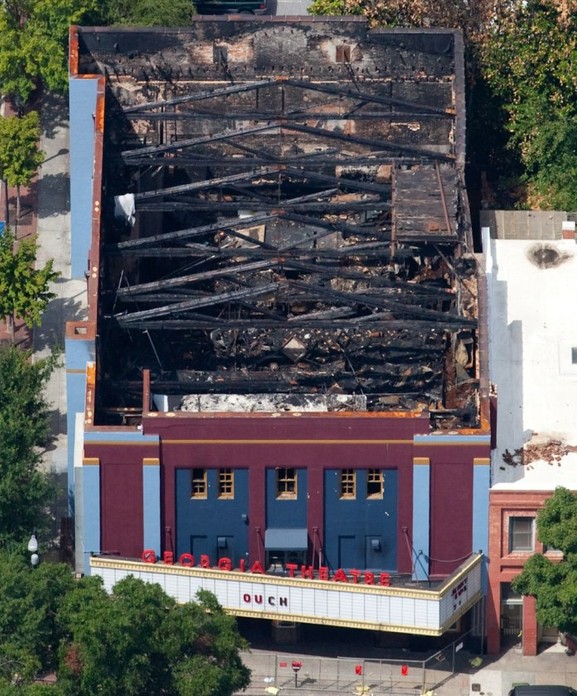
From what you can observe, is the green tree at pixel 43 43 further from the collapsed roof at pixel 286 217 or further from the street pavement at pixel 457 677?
the street pavement at pixel 457 677

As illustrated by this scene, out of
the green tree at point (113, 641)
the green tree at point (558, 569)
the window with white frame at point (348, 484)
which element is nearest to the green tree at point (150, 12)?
the window with white frame at point (348, 484)

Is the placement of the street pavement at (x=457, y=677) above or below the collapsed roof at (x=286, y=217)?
below

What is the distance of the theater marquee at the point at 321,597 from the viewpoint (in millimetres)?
138375

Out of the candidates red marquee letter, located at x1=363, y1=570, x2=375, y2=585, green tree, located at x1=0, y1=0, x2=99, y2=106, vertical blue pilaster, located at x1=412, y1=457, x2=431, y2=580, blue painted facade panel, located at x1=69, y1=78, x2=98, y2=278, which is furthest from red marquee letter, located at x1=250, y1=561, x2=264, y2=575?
green tree, located at x1=0, y1=0, x2=99, y2=106

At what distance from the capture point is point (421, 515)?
140375 millimetres

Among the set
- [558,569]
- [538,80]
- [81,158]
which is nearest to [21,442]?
[81,158]

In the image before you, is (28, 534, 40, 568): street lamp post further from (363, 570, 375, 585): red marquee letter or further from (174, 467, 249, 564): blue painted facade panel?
(363, 570, 375, 585): red marquee letter

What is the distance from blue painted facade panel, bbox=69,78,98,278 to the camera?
154000mm

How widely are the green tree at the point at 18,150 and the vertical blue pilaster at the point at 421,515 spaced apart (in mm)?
30593

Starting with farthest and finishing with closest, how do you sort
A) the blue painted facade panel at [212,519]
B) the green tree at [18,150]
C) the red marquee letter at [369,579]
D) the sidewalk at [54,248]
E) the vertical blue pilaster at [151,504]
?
the green tree at [18,150], the sidewalk at [54,248], the blue painted facade panel at [212,519], the vertical blue pilaster at [151,504], the red marquee letter at [369,579]

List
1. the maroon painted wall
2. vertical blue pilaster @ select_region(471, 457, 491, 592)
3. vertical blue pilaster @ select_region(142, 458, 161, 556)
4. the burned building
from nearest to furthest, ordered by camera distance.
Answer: the maroon painted wall, vertical blue pilaster @ select_region(471, 457, 491, 592), vertical blue pilaster @ select_region(142, 458, 161, 556), the burned building

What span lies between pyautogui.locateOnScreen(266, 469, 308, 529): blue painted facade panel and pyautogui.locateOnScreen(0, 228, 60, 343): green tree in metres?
18.4

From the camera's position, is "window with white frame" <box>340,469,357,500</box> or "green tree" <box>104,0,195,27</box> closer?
"window with white frame" <box>340,469,357,500</box>

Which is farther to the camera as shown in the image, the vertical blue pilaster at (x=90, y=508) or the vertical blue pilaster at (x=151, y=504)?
the vertical blue pilaster at (x=90, y=508)
